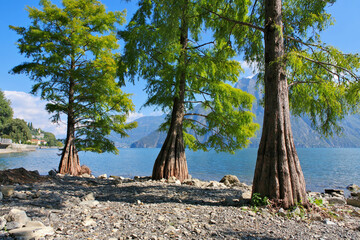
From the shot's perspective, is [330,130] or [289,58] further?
[330,130]

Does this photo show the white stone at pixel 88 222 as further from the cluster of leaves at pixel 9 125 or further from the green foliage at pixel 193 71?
the cluster of leaves at pixel 9 125

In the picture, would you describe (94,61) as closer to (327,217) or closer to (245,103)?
(245,103)

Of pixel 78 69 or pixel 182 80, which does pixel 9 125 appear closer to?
pixel 78 69

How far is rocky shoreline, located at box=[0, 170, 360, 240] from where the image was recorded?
4031 millimetres

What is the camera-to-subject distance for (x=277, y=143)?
6.14m

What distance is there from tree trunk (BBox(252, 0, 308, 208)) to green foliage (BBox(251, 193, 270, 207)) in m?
0.13

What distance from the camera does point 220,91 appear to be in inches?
419

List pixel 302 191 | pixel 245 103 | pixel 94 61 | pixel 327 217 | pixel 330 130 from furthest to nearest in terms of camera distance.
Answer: pixel 94 61, pixel 245 103, pixel 330 130, pixel 302 191, pixel 327 217

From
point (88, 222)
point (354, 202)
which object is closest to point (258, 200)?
point (88, 222)

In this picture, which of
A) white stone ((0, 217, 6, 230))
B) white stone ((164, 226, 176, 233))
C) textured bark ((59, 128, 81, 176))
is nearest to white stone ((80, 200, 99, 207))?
white stone ((0, 217, 6, 230))

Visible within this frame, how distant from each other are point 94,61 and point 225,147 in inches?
352

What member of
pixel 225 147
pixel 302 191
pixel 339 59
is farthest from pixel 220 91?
pixel 302 191

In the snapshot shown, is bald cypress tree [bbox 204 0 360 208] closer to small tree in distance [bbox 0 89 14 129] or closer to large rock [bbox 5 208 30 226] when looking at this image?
large rock [bbox 5 208 30 226]

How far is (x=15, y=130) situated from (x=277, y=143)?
8405 cm
